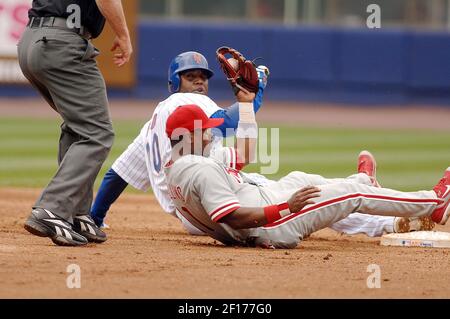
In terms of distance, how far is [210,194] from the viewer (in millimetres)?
4957

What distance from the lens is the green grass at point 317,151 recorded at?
9.93 metres

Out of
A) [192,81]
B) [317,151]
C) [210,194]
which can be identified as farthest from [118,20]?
[317,151]

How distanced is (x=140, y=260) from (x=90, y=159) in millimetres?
656

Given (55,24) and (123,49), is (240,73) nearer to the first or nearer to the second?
(123,49)

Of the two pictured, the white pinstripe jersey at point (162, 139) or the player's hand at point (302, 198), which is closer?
the player's hand at point (302, 198)

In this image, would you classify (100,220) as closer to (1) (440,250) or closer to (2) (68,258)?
(2) (68,258)

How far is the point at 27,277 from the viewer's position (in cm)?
425

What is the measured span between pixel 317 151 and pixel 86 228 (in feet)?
23.5

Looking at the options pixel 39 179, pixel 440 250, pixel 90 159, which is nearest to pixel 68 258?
pixel 90 159

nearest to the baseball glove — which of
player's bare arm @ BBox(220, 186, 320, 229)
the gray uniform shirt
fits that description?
the gray uniform shirt

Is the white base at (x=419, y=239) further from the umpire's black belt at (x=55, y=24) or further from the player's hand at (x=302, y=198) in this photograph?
the umpire's black belt at (x=55, y=24)

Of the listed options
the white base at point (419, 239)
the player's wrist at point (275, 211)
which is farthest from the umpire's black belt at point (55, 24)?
the white base at point (419, 239)

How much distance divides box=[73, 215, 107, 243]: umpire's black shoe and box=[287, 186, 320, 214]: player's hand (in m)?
1.15

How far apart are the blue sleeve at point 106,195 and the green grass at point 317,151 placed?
288 centimetres
